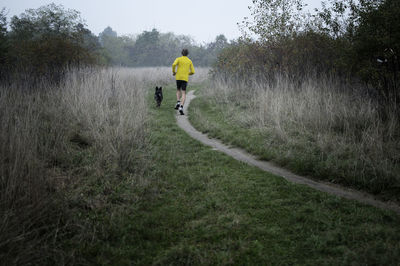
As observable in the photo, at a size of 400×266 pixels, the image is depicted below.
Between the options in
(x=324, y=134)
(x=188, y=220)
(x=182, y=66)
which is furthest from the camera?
(x=182, y=66)

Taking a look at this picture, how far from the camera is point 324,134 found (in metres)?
5.87

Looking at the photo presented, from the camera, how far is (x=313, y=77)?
9539 mm

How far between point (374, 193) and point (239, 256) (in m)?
2.55

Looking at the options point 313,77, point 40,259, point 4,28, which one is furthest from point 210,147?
point 4,28

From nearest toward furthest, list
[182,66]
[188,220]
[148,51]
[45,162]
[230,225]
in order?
[230,225] < [188,220] < [45,162] < [182,66] < [148,51]

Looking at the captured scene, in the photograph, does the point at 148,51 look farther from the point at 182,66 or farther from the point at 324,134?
the point at 324,134

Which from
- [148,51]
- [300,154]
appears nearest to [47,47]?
[300,154]

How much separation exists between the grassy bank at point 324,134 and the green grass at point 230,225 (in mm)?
773

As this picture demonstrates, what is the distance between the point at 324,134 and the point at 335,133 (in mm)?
410

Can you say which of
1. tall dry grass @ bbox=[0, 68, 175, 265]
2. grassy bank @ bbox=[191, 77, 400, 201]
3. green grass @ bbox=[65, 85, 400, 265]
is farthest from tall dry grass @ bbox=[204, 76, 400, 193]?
tall dry grass @ bbox=[0, 68, 175, 265]

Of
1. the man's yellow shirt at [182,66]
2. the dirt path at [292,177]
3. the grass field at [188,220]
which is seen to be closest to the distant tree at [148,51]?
the man's yellow shirt at [182,66]

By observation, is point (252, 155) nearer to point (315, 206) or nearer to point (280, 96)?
point (315, 206)

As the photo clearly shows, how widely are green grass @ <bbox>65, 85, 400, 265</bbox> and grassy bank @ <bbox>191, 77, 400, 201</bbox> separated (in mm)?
773

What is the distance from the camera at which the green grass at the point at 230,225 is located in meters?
2.49
